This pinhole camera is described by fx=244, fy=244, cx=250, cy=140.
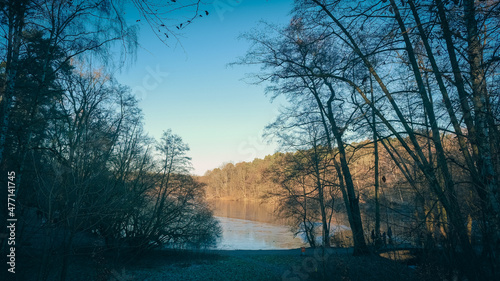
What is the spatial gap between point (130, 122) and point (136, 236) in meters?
7.14

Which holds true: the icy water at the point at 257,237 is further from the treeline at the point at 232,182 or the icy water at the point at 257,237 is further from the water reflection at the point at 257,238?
the treeline at the point at 232,182

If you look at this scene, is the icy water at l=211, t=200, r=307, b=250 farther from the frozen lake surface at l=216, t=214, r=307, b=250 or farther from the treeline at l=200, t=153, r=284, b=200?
the treeline at l=200, t=153, r=284, b=200

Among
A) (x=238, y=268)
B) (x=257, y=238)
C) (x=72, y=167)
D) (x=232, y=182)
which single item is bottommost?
(x=257, y=238)

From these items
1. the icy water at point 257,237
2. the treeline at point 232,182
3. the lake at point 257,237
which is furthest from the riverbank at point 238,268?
the treeline at point 232,182

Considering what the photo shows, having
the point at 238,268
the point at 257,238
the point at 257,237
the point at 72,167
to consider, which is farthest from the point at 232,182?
the point at 72,167

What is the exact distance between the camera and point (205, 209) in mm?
19219

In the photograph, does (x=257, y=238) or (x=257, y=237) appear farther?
(x=257, y=237)

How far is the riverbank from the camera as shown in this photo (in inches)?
283

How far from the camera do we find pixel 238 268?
45.7 ft

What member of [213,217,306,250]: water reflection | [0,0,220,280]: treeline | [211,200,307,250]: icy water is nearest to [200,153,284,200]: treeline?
[211,200,307,250]: icy water

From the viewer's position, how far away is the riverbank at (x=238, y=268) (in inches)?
283

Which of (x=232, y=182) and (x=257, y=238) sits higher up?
(x=232, y=182)

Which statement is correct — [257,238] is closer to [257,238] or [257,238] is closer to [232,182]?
[257,238]

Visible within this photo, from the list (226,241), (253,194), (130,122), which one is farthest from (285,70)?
(253,194)
